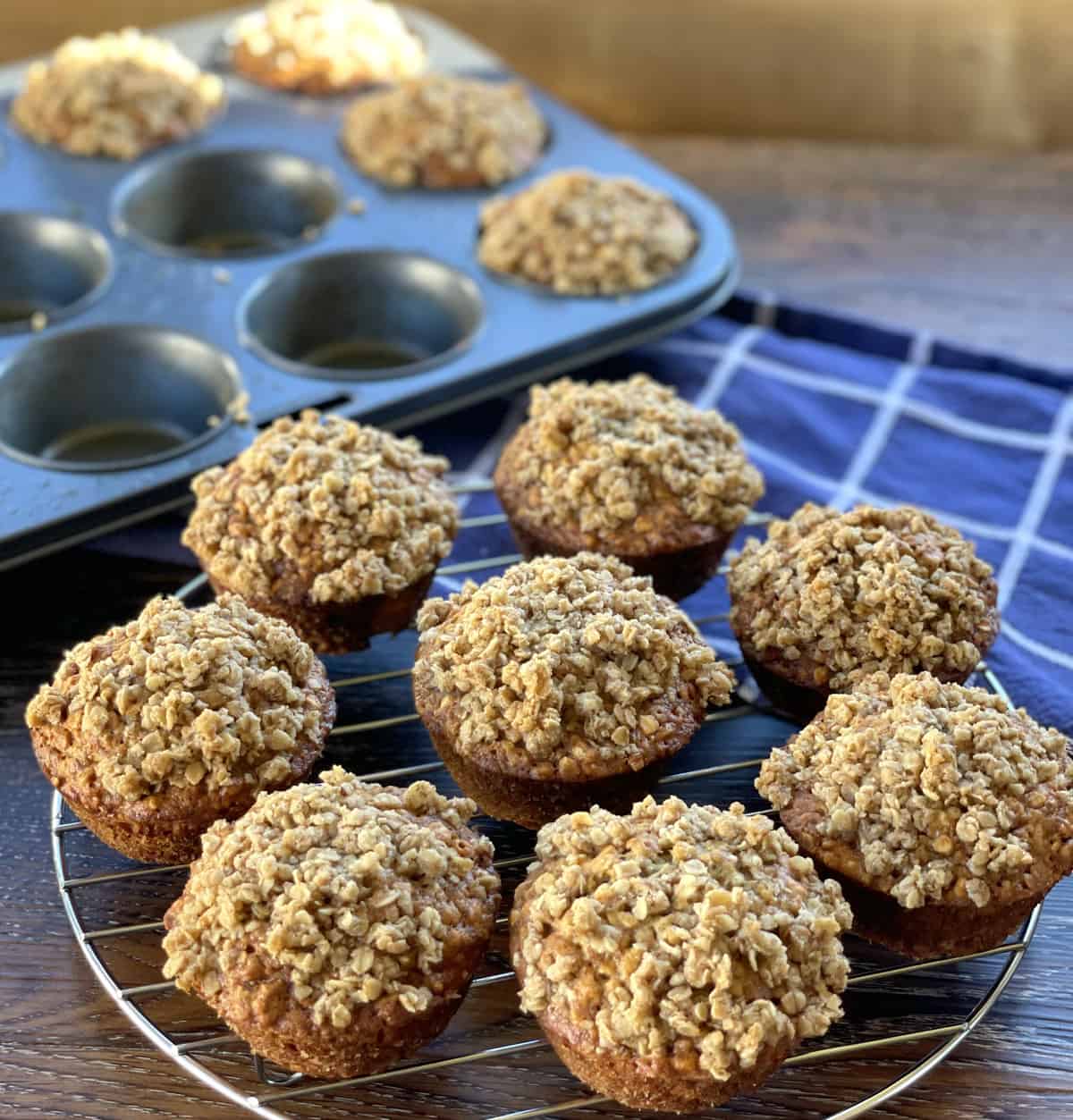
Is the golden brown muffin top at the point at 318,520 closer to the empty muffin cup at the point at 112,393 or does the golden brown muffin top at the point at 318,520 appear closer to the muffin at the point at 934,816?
the empty muffin cup at the point at 112,393

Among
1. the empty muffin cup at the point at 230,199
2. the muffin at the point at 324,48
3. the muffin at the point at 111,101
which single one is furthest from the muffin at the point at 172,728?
the muffin at the point at 324,48

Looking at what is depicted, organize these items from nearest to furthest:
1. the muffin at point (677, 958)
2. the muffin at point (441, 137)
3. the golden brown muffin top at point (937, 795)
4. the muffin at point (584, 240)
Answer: the muffin at point (677, 958), the golden brown muffin top at point (937, 795), the muffin at point (584, 240), the muffin at point (441, 137)

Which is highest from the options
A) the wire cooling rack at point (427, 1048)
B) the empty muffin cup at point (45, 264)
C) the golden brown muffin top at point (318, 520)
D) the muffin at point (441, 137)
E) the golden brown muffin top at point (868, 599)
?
the muffin at point (441, 137)

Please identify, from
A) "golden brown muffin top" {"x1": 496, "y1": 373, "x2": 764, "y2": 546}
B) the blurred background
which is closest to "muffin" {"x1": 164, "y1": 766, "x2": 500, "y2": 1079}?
"golden brown muffin top" {"x1": 496, "y1": 373, "x2": 764, "y2": 546}

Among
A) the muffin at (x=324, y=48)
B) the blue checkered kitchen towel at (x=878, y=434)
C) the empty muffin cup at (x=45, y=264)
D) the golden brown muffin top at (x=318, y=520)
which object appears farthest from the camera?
the muffin at (x=324, y=48)

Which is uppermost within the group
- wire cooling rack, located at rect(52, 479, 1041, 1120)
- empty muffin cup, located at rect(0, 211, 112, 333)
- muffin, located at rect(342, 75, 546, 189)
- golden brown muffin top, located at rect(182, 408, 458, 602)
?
muffin, located at rect(342, 75, 546, 189)

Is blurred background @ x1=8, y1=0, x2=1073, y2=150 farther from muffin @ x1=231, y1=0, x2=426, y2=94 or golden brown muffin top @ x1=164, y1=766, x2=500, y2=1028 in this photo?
golden brown muffin top @ x1=164, y1=766, x2=500, y2=1028

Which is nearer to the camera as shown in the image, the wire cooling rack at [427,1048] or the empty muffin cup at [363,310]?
the wire cooling rack at [427,1048]

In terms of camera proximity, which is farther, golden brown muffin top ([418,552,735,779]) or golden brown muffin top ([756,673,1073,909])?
golden brown muffin top ([418,552,735,779])
